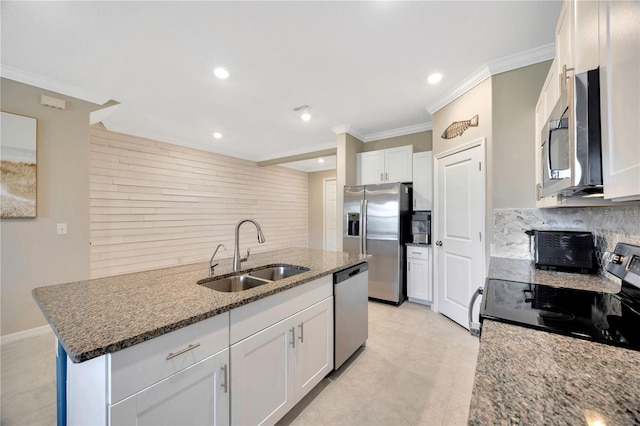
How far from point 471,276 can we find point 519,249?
574 mm

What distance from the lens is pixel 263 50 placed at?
6.92 feet

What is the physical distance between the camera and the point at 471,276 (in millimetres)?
2621

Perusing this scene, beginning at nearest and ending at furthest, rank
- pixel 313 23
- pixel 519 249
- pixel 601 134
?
pixel 601 134
pixel 313 23
pixel 519 249

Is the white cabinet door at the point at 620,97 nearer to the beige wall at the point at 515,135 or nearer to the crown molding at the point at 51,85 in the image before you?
the beige wall at the point at 515,135

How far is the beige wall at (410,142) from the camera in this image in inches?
148

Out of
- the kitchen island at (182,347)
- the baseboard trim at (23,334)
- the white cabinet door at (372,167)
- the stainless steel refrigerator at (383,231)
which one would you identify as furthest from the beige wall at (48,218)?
the white cabinet door at (372,167)

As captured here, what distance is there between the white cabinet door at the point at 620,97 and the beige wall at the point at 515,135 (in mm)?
1699

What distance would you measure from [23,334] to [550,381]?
13.2 feet

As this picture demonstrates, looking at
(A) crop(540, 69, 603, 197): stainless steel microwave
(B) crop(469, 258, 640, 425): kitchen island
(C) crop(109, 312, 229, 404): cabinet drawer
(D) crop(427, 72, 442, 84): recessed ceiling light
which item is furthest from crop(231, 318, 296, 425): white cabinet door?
(D) crop(427, 72, 442, 84): recessed ceiling light

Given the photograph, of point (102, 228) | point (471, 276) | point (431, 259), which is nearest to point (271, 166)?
point (102, 228)

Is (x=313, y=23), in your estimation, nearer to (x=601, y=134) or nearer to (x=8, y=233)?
(x=601, y=134)

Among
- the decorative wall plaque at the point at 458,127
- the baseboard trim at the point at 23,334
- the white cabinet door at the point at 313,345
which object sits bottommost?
the baseboard trim at the point at 23,334

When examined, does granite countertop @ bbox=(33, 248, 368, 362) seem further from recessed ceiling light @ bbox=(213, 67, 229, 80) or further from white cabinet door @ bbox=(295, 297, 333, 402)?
recessed ceiling light @ bbox=(213, 67, 229, 80)

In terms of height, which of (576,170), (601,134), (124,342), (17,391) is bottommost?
(17,391)
